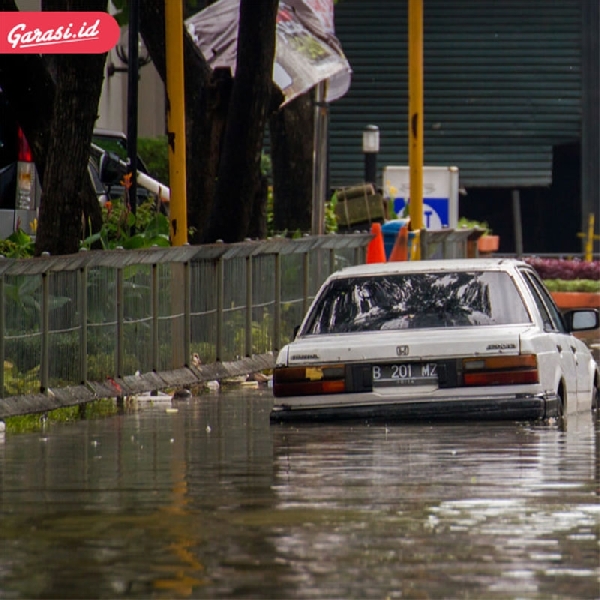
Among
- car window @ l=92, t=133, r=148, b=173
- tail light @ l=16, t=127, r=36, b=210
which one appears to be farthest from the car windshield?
car window @ l=92, t=133, r=148, b=173

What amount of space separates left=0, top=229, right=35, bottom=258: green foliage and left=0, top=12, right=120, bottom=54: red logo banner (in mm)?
1888

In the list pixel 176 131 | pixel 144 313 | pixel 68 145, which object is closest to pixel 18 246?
pixel 144 313

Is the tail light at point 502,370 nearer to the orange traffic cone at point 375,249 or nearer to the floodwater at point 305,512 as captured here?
the floodwater at point 305,512

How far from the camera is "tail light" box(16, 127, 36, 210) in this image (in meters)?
25.0

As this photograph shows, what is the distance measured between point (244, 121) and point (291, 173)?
219 inches

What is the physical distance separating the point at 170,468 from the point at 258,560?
385 cm

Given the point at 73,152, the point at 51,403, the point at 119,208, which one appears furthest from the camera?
the point at 119,208

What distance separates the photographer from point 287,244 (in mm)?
22875

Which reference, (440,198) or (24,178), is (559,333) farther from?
(440,198)

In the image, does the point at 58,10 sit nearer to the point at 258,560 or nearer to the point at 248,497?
the point at 248,497

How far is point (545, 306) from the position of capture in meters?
15.4

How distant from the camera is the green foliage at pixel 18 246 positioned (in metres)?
19.6

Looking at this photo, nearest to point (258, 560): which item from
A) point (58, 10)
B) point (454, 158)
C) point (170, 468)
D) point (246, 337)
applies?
point (170, 468)

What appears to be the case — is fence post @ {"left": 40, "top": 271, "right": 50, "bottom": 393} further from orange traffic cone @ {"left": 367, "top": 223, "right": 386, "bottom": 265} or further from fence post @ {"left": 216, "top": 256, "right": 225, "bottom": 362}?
orange traffic cone @ {"left": 367, "top": 223, "right": 386, "bottom": 265}
